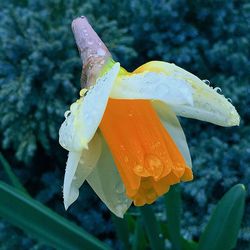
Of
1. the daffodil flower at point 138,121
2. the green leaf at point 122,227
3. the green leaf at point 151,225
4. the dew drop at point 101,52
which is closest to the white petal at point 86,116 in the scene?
the daffodil flower at point 138,121

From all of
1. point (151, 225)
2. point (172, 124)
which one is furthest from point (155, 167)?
point (151, 225)

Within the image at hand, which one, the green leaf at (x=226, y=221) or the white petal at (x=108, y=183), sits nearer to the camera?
the white petal at (x=108, y=183)

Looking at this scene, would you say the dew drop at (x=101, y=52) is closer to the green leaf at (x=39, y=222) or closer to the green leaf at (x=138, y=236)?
the green leaf at (x=39, y=222)

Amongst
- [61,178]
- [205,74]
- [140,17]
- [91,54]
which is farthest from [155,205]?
[91,54]

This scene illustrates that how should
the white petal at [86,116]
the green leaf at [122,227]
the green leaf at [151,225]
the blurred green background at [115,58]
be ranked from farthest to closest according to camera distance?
the blurred green background at [115,58] → the green leaf at [122,227] → the green leaf at [151,225] → the white petal at [86,116]

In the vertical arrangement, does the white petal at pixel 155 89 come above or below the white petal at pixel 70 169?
above

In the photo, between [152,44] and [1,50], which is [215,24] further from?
[1,50]

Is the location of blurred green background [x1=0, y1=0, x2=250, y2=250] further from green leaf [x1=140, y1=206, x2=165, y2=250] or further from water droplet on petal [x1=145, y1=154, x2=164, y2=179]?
water droplet on petal [x1=145, y1=154, x2=164, y2=179]

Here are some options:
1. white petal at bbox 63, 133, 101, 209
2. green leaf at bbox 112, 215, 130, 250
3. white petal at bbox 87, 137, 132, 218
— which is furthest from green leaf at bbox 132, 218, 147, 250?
white petal at bbox 63, 133, 101, 209
